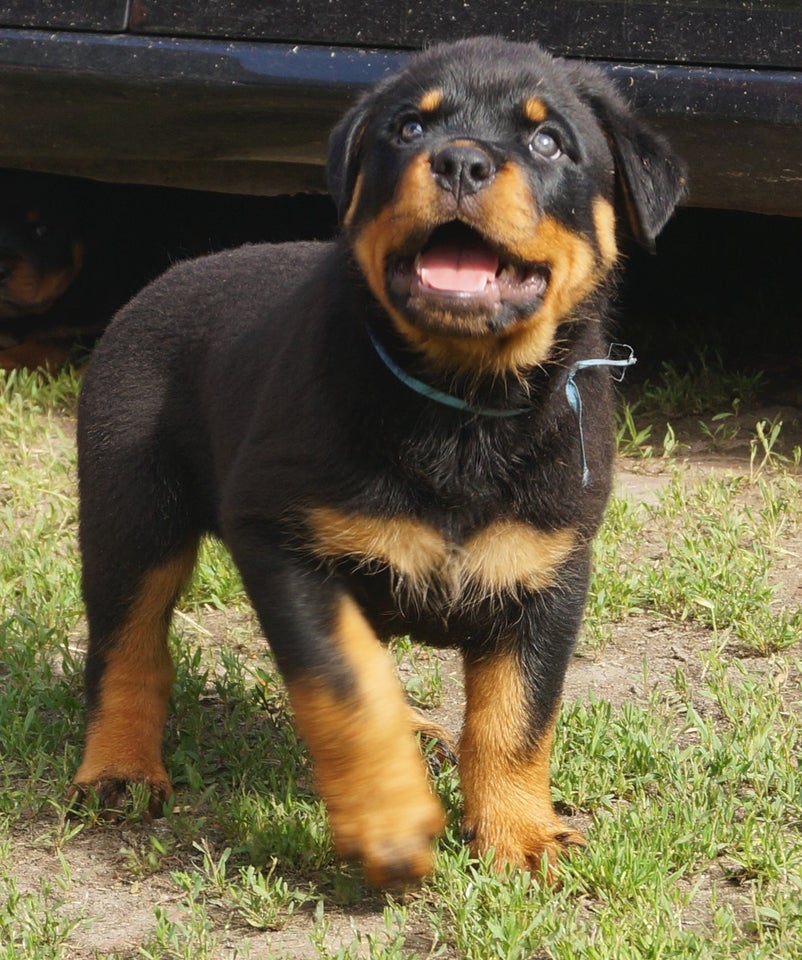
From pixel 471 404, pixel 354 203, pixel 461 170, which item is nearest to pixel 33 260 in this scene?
pixel 354 203

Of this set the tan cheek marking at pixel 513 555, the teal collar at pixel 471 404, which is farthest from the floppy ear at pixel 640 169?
the tan cheek marking at pixel 513 555

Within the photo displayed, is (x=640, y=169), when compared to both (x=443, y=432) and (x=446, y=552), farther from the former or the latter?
(x=446, y=552)

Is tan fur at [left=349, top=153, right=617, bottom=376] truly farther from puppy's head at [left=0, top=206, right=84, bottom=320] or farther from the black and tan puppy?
puppy's head at [left=0, top=206, right=84, bottom=320]

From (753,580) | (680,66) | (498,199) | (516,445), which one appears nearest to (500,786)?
(516,445)

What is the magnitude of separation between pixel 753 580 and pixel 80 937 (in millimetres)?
2237

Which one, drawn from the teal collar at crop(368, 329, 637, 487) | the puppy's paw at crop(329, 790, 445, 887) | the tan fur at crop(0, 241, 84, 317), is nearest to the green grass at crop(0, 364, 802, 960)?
the puppy's paw at crop(329, 790, 445, 887)

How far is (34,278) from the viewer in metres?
6.43

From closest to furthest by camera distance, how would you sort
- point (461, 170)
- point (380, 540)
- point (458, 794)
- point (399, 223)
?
point (461, 170) < point (399, 223) < point (380, 540) < point (458, 794)

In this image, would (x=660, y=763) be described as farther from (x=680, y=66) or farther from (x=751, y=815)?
(x=680, y=66)

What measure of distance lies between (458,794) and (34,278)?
3760mm

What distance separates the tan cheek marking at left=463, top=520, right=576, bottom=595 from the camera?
3.00 meters

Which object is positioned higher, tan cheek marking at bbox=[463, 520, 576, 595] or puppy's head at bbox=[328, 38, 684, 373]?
puppy's head at bbox=[328, 38, 684, 373]

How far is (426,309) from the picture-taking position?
2779 mm

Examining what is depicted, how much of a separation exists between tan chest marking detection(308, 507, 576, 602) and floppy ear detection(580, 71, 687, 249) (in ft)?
2.13
